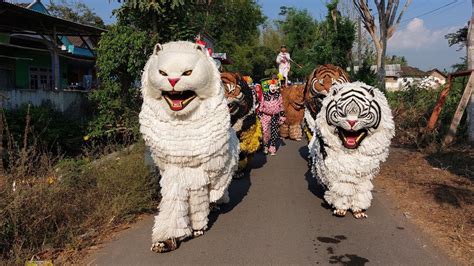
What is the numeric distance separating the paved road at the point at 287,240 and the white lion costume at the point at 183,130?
316mm

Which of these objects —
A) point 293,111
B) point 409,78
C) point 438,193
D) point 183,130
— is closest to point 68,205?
point 183,130

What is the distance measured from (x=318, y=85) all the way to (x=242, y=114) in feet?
5.50

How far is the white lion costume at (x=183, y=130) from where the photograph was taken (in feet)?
15.5

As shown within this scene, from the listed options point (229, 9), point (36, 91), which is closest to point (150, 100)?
point (36, 91)

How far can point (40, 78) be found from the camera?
67.2 ft

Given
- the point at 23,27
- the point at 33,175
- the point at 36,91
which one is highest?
the point at 23,27

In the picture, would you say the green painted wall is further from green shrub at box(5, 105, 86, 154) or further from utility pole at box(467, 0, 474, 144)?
utility pole at box(467, 0, 474, 144)

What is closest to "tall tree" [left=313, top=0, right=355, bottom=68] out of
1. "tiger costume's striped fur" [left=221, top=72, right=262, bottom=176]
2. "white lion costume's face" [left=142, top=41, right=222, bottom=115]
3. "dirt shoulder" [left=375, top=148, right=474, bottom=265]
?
"dirt shoulder" [left=375, top=148, right=474, bottom=265]

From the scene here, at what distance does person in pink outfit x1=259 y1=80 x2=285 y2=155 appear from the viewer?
437 inches

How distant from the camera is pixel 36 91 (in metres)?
11.3

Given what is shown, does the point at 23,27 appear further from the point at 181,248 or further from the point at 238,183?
the point at 181,248

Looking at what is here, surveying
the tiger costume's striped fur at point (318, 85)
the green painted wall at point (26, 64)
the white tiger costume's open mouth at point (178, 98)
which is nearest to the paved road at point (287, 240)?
the white tiger costume's open mouth at point (178, 98)

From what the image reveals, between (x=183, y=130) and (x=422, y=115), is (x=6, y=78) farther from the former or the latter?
(x=422, y=115)

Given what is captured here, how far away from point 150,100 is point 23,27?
33.0 feet
